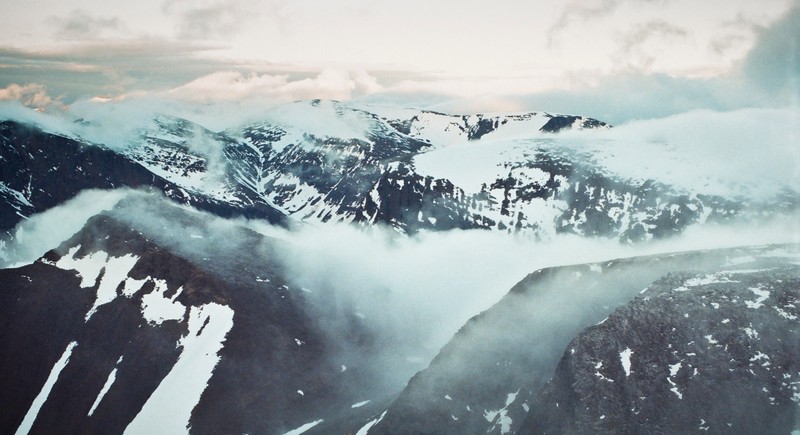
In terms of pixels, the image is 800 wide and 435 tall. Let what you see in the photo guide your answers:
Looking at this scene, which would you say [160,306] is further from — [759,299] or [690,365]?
[759,299]

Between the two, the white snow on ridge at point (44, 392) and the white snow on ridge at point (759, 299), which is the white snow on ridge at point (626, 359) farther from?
the white snow on ridge at point (44, 392)

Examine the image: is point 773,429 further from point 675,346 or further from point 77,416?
point 77,416

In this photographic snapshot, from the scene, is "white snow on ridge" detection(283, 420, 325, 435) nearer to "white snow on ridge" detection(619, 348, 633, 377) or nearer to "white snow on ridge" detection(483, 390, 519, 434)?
"white snow on ridge" detection(483, 390, 519, 434)

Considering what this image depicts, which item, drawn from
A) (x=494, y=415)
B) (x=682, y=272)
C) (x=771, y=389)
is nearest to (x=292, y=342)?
(x=494, y=415)

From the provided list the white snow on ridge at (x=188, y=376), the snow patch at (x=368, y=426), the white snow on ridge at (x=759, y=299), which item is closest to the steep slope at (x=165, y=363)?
the white snow on ridge at (x=188, y=376)

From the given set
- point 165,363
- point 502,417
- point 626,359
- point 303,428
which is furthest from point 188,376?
point 626,359
